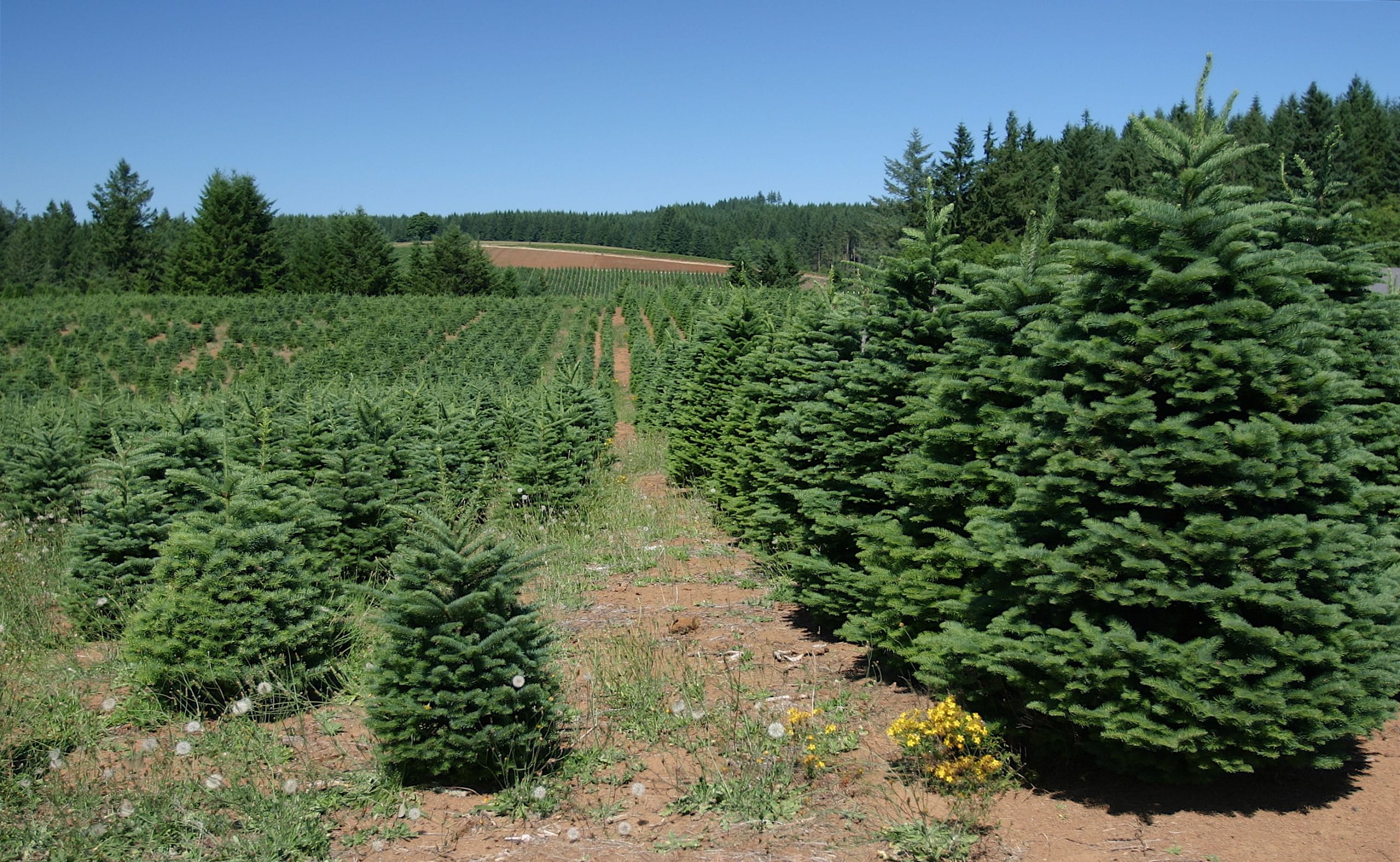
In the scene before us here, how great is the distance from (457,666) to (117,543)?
4211 mm

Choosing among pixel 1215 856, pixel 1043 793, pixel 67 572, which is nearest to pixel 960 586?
pixel 1043 793

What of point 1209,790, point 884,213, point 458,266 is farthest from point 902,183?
point 1209,790

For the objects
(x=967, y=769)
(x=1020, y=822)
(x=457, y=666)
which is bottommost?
(x=1020, y=822)

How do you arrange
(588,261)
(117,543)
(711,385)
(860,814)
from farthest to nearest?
(588,261), (711,385), (117,543), (860,814)

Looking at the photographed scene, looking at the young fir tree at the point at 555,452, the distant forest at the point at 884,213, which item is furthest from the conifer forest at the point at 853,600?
the distant forest at the point at 884,213

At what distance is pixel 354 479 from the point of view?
8.26m

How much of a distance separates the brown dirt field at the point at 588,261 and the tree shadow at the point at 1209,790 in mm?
102613

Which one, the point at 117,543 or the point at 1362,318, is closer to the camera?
the point at 1362,318

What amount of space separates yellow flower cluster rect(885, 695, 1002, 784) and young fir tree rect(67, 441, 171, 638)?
577 cm

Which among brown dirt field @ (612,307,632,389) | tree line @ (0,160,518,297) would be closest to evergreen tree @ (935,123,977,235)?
brown dirt field @ (612,307,632,389)

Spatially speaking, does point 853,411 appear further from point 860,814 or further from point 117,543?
point 117,543

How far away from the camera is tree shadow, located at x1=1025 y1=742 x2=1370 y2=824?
408 centimetres

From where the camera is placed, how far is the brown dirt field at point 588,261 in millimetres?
111000

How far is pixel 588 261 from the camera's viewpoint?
121 m
